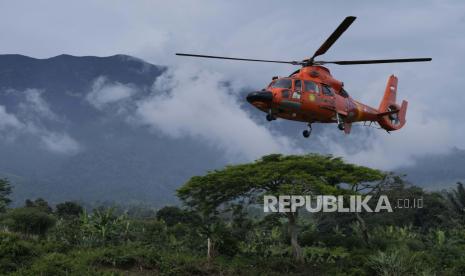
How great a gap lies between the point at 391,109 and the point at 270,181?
715cm

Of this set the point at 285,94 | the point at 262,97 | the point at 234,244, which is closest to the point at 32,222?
the point at 234,244

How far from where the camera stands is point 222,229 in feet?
92.5

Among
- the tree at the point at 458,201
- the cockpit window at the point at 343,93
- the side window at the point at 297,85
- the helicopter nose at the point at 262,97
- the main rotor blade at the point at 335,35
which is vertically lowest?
the tree at the point at 458,201

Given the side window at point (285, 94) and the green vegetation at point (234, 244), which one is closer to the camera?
the side window at point (285, 94)

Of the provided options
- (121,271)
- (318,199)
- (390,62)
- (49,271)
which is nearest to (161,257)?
(121,271)

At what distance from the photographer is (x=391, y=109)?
2595cm

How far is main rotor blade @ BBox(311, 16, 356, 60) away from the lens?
13908mm

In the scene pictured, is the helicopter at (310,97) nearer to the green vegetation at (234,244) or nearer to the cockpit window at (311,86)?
the cockpit window at (311,86)

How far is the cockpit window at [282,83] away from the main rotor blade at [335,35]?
1.34 m

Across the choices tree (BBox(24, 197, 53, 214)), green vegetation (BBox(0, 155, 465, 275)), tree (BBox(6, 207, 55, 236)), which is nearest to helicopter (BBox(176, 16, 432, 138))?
green vegetation (BBox(0, 155, 465, 275))

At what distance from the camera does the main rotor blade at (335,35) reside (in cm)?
1391

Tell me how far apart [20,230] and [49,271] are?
13695mm

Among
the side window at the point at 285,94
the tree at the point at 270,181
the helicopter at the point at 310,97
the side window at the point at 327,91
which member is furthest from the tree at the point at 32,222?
the side window at the point at 327,91

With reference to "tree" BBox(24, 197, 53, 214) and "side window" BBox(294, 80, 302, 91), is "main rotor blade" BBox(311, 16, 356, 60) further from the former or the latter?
"tree" BBox(24, 197, 53, 214)
